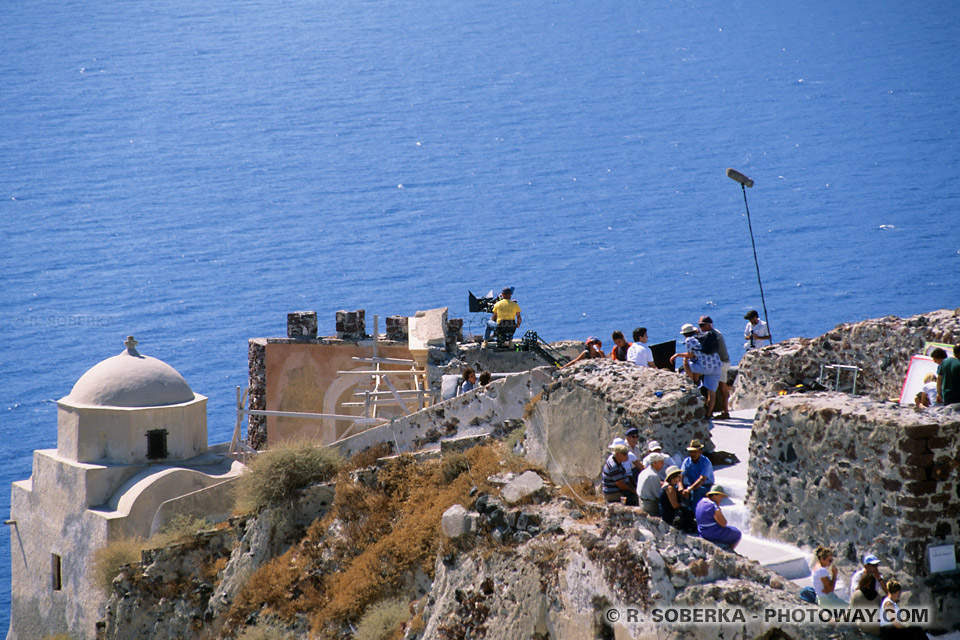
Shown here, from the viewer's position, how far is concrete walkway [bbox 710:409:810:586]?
425 inches

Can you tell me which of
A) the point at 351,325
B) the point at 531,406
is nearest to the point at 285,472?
the point at 531,406

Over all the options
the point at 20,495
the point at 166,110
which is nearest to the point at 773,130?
the point at 166,110

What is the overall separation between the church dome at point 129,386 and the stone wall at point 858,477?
1808 centimetres

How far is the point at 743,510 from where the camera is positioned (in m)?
12.0

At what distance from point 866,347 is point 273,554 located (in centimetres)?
997

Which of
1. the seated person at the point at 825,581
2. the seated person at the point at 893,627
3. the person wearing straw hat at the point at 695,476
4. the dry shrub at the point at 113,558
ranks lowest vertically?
the dry shrub at the point at 113,558

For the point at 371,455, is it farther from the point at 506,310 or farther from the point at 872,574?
the point at 872,574

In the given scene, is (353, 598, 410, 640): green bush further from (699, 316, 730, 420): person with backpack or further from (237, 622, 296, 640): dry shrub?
(699, 316, 730, 420): person with backpack

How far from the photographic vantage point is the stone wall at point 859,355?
47.5ft

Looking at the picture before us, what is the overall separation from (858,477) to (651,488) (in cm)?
206

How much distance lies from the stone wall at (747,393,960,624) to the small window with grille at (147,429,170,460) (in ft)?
58.1

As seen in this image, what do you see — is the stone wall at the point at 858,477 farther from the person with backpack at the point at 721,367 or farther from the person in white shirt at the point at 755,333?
the person in white shirt at the point at 755,333

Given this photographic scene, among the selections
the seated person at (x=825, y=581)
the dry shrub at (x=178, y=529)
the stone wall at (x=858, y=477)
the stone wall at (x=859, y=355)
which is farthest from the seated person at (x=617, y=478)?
the dry shrub at (x=178, y=529)

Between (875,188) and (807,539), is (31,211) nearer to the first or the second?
(875,188)
